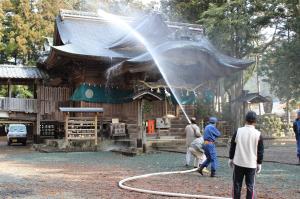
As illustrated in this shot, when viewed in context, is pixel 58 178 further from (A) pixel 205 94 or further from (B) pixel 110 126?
(A) pixel 205 94

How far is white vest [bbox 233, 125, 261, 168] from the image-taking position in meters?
6.61

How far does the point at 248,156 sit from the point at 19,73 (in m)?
21.5

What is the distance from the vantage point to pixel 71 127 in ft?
68.2

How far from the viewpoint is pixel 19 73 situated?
83.6ft

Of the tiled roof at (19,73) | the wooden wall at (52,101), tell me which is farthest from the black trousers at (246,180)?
the tiled roof at (19,73)

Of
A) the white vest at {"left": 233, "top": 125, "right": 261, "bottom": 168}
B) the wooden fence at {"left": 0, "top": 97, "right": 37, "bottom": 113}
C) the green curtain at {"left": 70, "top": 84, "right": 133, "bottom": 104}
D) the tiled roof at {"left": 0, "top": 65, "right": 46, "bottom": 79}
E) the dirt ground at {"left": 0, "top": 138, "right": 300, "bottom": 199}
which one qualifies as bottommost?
the dirt ground at {"left": 0, "top": 138, "right": 300, "bottom": 199}

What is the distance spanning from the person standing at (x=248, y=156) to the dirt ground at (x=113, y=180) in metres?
1.74

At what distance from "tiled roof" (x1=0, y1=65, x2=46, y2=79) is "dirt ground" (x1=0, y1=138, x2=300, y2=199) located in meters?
11.8

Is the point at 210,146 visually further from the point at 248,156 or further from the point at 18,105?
the point at 18,105

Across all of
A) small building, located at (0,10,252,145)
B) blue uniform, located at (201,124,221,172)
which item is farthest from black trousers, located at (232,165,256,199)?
small building, located at (0,10,252,145)

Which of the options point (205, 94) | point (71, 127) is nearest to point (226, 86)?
point (205, 94)

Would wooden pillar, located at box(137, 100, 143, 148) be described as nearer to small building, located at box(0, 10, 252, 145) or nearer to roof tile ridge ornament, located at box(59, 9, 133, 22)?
small building, located at box(0, 10, 252, 145)

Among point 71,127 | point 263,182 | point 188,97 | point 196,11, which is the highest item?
point 196,11

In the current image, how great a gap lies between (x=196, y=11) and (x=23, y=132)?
17.6 metres
